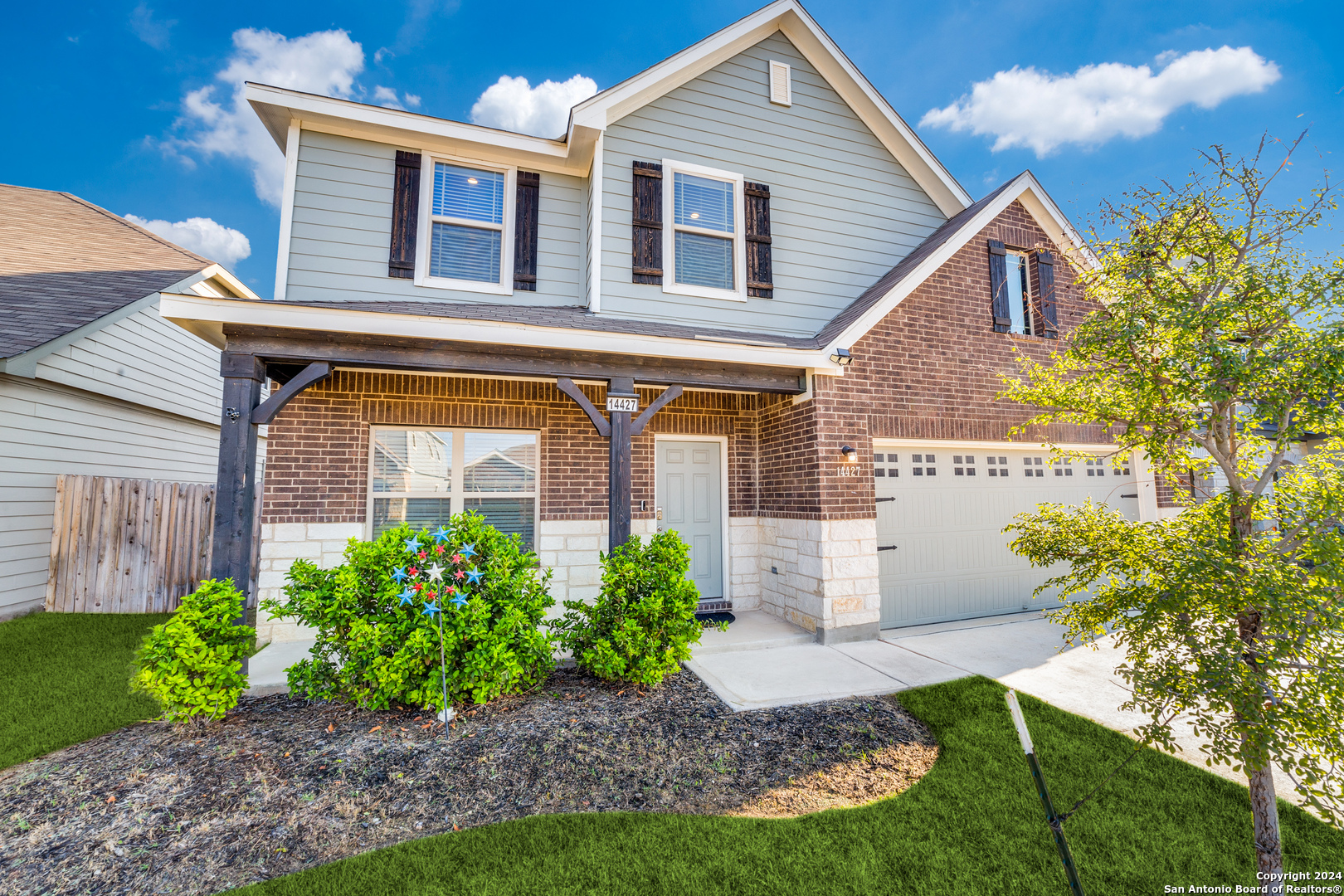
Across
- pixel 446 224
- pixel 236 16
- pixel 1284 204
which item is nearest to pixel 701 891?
pixel 1284 204

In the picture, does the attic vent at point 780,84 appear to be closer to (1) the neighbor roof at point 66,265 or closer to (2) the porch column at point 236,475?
(2) the porch column at point 236,475

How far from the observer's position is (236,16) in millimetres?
9875

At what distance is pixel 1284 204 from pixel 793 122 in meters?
5.83

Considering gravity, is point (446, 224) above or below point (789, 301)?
above

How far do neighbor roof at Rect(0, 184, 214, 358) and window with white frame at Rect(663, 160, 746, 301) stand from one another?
25.4 feet

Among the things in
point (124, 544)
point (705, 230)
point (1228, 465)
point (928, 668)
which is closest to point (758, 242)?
point (705, 230)

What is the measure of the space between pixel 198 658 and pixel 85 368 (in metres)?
6.44

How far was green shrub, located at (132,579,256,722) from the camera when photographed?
3.63 m

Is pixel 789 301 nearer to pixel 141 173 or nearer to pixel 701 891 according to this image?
pixel 701 891

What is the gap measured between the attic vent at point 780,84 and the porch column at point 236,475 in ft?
23.1

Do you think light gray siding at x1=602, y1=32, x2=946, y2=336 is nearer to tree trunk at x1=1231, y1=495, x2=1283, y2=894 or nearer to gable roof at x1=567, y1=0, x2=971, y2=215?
gable roof at x1=567, y1=0, x2=971, y2=215

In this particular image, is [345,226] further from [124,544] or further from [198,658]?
[124,544]

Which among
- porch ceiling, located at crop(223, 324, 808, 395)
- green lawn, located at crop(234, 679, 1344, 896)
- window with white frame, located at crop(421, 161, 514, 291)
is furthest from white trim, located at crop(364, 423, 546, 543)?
green lawn, located at crop(234, 679, 1344, 896)

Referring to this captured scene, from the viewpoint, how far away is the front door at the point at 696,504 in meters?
7.02
